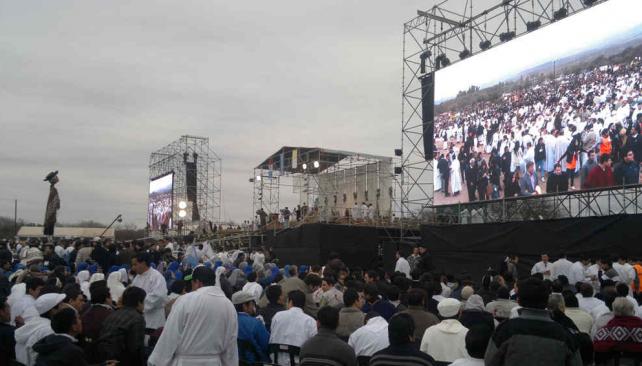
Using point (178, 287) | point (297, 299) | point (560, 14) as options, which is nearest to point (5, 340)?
point (178, 287)

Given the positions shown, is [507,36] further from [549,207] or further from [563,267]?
[563,267]

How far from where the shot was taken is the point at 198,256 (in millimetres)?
17562

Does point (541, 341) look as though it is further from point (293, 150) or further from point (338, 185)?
point (338, 185)

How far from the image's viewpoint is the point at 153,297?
713cm

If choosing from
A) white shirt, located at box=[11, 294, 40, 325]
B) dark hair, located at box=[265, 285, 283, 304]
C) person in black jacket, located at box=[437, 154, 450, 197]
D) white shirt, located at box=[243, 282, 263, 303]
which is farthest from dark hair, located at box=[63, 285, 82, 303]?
person in black jacket, located at box=[437, 154, 450, 197]

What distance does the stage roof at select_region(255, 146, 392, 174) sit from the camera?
29344 mm

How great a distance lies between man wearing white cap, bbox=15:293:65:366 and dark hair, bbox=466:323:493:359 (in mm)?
3447

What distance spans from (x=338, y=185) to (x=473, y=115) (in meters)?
13.3

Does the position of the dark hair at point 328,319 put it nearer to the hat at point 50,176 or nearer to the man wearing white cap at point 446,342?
the man wearing white cap at point 446,342

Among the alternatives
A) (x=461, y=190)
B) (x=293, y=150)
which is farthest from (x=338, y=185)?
(x=461, y=190)

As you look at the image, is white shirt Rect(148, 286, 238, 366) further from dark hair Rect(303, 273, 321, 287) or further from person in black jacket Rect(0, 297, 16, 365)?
dark hair Rect(303, 273, 321, 287)

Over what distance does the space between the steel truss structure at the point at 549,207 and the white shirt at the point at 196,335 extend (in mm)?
13700

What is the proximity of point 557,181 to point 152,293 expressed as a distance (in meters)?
13.4

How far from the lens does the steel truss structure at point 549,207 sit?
1684cm
